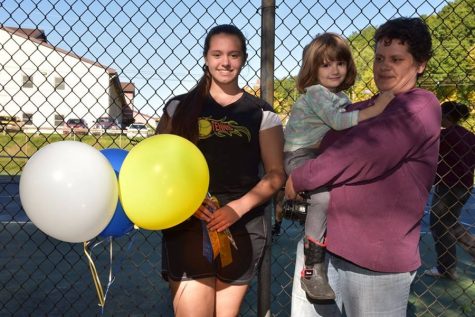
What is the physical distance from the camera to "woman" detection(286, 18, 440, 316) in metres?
1.61

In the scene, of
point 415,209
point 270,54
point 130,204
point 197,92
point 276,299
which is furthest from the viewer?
point 276,299

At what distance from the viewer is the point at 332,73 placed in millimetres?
2127

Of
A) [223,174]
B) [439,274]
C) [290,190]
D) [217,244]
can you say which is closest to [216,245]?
[217,244]

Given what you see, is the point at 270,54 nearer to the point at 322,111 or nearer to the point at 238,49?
the point at 238,49

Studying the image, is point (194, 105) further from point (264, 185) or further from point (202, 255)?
point (202, 255)

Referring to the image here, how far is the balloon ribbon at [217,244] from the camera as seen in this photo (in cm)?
206

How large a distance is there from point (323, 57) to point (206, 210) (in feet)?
2.96

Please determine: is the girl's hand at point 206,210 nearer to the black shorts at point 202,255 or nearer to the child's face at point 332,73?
the black shorts at point 202,255

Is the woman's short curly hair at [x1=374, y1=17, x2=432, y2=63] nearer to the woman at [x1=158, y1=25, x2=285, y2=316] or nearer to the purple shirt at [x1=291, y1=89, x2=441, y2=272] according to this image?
the purple shirt at [x1=291, y1=89, x2=441, y2=272]

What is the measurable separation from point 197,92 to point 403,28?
0.94 meters

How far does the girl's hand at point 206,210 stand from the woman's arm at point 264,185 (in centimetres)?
2

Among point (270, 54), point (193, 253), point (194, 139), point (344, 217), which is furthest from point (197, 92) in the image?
point (344, 217)

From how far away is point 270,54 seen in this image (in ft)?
8.19

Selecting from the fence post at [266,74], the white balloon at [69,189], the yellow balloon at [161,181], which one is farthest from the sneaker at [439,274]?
the white balloon at [69,189]
